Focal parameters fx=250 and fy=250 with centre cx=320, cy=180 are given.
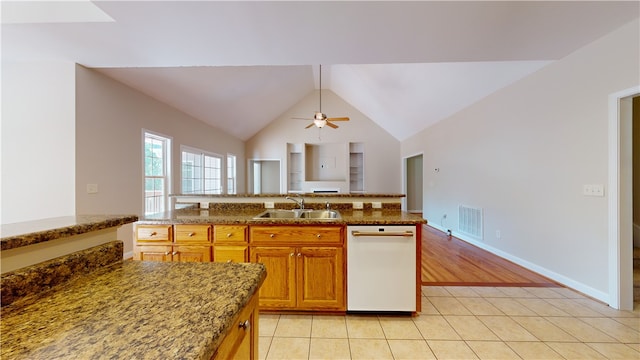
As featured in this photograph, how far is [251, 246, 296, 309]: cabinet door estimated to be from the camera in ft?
6.89

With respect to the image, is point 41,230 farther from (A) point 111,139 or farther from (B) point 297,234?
(A) point 111,139

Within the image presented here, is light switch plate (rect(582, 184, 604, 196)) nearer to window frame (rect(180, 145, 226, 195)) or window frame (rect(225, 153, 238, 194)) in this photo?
window frame (rect(180, 145, 226, 195))

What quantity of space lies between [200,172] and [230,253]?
13.9 ft

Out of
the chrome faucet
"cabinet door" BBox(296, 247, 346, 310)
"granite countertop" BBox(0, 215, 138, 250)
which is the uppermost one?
"granite countertop" BBox(0, 215, 138, 250)

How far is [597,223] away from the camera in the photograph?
2406 millimetres

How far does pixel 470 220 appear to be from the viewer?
439 centimetres

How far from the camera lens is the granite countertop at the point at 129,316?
0.53 metres

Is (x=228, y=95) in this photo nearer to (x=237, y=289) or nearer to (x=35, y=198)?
(x=35, y=198)

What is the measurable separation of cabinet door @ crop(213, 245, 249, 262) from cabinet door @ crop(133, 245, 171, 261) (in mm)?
420

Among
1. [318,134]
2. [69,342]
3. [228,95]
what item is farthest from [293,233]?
[318,134]

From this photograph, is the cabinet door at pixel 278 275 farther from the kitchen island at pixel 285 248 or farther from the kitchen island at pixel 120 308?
the kitchen island at pixel 120 308

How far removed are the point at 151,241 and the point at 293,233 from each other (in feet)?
4.04

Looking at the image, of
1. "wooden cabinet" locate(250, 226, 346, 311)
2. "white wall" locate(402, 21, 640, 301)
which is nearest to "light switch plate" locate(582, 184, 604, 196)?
"white wall" locate(402, 21, 640, 301)

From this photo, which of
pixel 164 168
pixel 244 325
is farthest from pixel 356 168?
pixel 244 325
